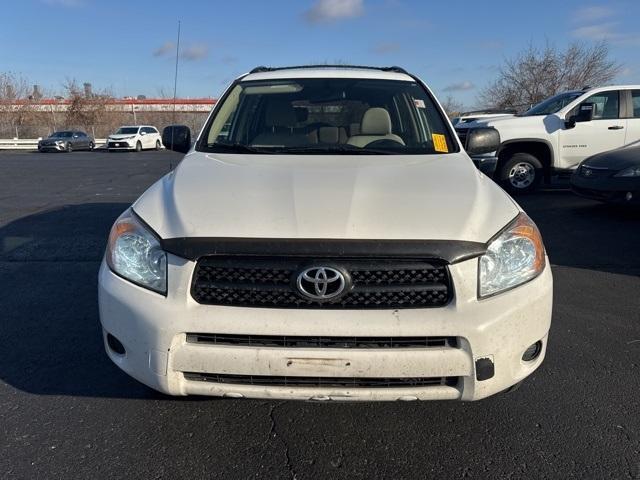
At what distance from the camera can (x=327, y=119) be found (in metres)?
3.78

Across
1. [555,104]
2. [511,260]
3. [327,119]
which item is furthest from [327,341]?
[555,104]

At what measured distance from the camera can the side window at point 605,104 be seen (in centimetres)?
948

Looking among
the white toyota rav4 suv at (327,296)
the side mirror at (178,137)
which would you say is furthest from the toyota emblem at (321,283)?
the side mirror at (178,137)

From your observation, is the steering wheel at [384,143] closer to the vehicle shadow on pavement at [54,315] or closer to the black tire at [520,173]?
the vehicle shadow on pavement at [54,315]

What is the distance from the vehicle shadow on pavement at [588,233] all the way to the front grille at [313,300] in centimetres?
391

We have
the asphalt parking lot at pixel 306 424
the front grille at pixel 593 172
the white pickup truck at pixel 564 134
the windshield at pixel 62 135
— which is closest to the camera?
the asphalt parking lot at pixel 306 424

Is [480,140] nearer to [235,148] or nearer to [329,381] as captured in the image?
[235,148]

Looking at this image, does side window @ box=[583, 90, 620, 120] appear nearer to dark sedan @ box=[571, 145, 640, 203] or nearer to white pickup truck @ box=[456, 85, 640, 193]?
white pickup truck @ box=[456, 85, 640, 193]

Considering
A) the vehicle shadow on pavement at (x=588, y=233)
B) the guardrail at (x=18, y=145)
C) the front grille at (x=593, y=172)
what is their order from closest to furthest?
the vehicle shadow on pavement at (x=588, y=233) < the front grille at (x=593, y=172) < the guardrail at (x=18, y=145)

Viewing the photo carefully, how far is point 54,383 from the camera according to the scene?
299 cm

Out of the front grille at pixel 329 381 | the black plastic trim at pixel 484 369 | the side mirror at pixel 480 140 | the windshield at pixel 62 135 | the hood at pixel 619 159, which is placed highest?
the windshield at pixel 62 135

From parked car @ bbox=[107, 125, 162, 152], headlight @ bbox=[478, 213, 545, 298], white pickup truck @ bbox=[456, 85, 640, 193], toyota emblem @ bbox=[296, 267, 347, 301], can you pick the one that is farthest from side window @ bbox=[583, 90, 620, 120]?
parked car @ bbox=[107, 125, 162, 152]

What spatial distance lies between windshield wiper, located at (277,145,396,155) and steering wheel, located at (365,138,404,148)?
112 millimetres

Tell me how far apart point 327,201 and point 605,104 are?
9172mm
